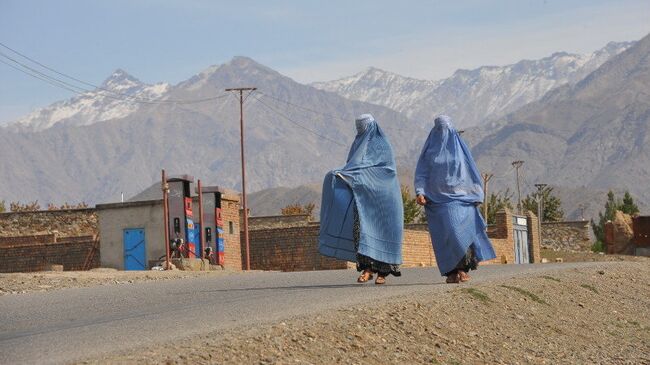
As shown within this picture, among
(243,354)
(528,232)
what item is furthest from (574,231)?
(243,354)

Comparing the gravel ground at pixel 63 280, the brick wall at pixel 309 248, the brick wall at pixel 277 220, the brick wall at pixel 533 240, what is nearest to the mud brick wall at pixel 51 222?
the brick wall at pixel 277 220

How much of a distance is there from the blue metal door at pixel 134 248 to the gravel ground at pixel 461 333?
61.0 feet

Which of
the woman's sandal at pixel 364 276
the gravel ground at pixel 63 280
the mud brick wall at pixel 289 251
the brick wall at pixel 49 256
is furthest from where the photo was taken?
the brick wall at pixel 49 256

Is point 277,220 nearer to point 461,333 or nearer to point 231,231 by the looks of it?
point 231,231

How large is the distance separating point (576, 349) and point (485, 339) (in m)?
1.69

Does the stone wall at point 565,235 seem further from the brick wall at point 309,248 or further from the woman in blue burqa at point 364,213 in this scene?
the woman in blue burqa at point 364,213

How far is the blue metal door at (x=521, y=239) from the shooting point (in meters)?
43.6

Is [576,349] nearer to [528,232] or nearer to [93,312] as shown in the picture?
[93,312]

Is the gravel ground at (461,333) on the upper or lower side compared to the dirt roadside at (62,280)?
lower

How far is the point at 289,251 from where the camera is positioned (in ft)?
125

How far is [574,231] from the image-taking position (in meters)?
60.2

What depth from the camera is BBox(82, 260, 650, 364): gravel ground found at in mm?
10164

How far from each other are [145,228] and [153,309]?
2399cm

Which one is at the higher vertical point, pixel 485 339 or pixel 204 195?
pixel 204 195
